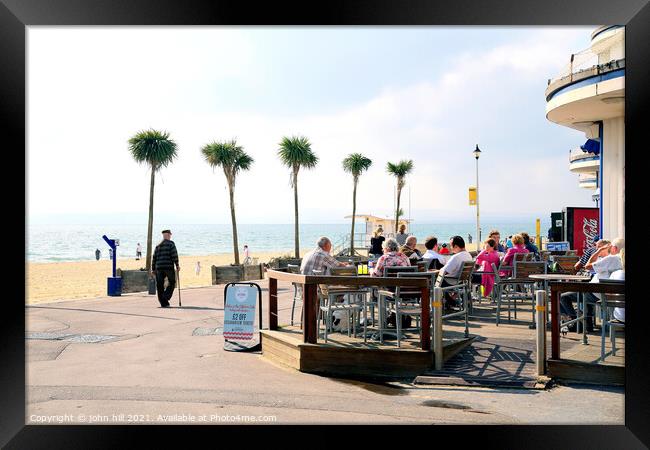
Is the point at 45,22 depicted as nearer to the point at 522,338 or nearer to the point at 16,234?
the point at 16,234

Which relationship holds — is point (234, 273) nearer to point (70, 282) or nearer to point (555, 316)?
point (70, 282)

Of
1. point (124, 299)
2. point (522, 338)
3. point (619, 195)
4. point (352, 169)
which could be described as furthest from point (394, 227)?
point (522, 338)

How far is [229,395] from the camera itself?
252 inches

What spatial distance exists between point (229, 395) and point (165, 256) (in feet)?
26.1

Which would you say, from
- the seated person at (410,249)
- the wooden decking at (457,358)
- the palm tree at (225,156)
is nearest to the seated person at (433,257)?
the seated person at (410,249)

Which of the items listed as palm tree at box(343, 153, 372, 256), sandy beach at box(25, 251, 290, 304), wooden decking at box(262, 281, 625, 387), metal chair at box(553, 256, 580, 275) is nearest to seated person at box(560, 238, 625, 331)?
wooden decking at box(262, 281, 625, 387)

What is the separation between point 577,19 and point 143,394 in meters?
5.45

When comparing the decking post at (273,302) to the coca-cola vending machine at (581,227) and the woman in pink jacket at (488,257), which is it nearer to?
the woman in pink jacket at (488,257)

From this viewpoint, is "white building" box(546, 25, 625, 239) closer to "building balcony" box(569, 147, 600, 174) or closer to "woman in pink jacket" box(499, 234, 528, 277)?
"woman in pink jacket" box(499, 234, 528, 277)

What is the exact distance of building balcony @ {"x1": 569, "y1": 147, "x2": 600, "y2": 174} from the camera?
37.5m

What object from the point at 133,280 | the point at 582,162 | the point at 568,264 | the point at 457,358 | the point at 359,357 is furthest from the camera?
the point at 582,162

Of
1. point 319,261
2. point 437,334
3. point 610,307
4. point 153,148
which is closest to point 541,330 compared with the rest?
point 610,307

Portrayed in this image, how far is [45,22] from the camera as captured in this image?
5.23 metres

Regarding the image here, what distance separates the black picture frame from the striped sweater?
889 centimetres
